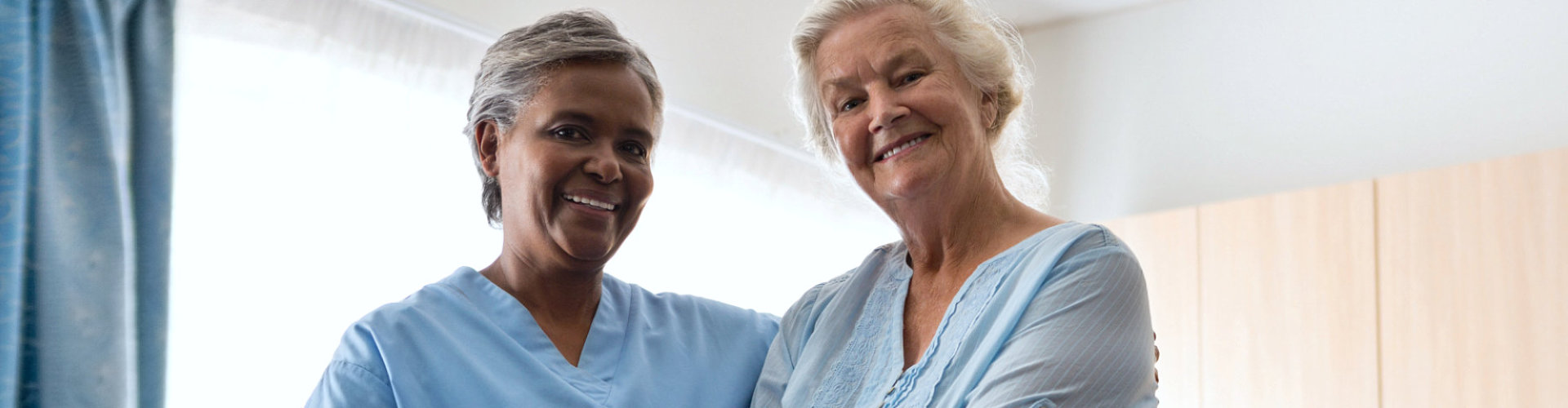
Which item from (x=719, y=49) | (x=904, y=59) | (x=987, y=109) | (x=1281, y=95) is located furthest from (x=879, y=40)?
(x=1281, y=95)

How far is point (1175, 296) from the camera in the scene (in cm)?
349

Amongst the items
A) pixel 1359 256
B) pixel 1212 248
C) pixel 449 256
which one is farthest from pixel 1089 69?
pixel 449 256

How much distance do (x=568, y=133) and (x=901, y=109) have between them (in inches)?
15.1

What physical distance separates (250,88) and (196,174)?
7.5 inches

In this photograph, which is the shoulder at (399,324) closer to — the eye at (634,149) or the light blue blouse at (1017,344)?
the eye at (634,149)

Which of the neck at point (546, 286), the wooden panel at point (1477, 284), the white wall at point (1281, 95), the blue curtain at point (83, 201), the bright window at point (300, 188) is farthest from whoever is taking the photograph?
the white wall at point (1281, 95)

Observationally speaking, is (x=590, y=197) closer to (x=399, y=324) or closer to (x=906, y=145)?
(x=399, y=324)

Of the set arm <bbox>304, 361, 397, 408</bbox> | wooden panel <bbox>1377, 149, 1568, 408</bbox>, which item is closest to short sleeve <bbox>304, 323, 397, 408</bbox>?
arm <bbox>304, 361, 397, 408</bbox>

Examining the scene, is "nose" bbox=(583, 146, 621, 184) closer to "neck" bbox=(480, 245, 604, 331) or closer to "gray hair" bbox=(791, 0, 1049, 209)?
"neck" bbox=(480, 245, 604, 331)

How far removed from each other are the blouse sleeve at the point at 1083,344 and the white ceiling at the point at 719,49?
2132 millimetres

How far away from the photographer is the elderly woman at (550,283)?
1418mm

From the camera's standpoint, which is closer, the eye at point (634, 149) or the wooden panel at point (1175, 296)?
the eye at point (634, 149)

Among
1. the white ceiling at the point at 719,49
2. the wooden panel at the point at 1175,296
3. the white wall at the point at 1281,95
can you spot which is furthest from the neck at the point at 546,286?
the white wall at the point at 1281,95

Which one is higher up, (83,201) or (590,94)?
(590,94)
